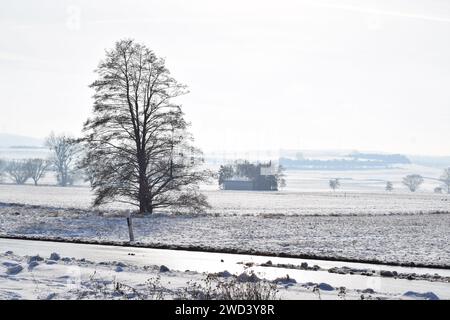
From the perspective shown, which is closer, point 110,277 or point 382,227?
point 110,277

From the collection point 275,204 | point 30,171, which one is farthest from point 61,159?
point 275,204

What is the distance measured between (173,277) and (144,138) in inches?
1121

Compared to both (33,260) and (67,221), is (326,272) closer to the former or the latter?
(33,260)

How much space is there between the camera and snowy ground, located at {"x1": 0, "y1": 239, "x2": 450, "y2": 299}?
37.9 feet

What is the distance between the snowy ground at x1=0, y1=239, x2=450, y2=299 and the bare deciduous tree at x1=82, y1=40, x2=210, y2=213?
20938mm

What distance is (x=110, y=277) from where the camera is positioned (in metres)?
13.4

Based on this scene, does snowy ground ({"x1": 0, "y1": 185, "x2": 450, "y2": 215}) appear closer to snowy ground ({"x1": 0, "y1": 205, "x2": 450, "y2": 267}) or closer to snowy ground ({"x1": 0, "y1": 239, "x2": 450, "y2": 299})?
snowy ground ({"x1": 0, "y1": 205, "x2": 450, "y2": 267})

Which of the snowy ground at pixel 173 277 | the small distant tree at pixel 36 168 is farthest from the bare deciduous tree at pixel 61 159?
the snowy ground at pixel 173 277

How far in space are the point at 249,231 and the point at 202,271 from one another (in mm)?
14953

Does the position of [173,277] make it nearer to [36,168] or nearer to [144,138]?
[144,138]

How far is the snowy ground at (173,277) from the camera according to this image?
11.5 meters

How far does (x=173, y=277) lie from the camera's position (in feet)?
45.7

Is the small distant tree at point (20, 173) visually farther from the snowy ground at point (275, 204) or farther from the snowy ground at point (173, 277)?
the snowy ground at point (173, 277)
